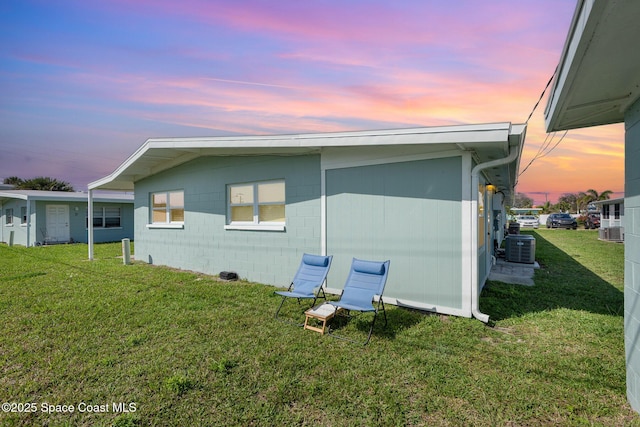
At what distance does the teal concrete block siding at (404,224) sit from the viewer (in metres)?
4.95

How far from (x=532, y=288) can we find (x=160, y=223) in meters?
10.4

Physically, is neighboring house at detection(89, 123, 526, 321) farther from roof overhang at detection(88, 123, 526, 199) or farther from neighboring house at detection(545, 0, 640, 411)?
neighboring house at detection(545, 0, 640, 411)

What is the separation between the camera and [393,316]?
4.90m

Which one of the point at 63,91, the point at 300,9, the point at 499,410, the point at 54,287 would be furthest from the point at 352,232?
the point at 63,91

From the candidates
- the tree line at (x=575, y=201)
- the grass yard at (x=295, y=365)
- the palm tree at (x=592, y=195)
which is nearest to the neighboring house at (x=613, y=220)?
the grass yard at (x=295, y=365)

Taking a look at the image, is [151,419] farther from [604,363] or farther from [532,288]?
[532,288]

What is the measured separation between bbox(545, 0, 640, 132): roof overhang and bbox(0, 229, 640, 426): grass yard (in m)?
2.65

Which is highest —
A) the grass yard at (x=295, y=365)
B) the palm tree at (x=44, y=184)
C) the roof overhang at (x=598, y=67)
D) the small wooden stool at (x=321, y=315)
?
the palm tree at (x=44, y=184)

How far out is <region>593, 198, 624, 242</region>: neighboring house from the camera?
1745cm

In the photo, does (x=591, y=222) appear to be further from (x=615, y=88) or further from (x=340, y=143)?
(x=615, y=88)

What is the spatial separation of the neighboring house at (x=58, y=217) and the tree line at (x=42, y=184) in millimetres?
31811

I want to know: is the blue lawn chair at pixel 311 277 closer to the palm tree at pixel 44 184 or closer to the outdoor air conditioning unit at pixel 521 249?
the outdoor air conditioning unit at pixel 521 249

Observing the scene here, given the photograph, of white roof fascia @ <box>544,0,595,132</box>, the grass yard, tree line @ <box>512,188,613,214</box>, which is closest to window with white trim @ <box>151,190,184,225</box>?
the grass yard

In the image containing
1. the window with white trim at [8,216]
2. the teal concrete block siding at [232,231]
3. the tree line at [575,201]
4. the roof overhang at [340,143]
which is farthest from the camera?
the tree line at [575,201]
